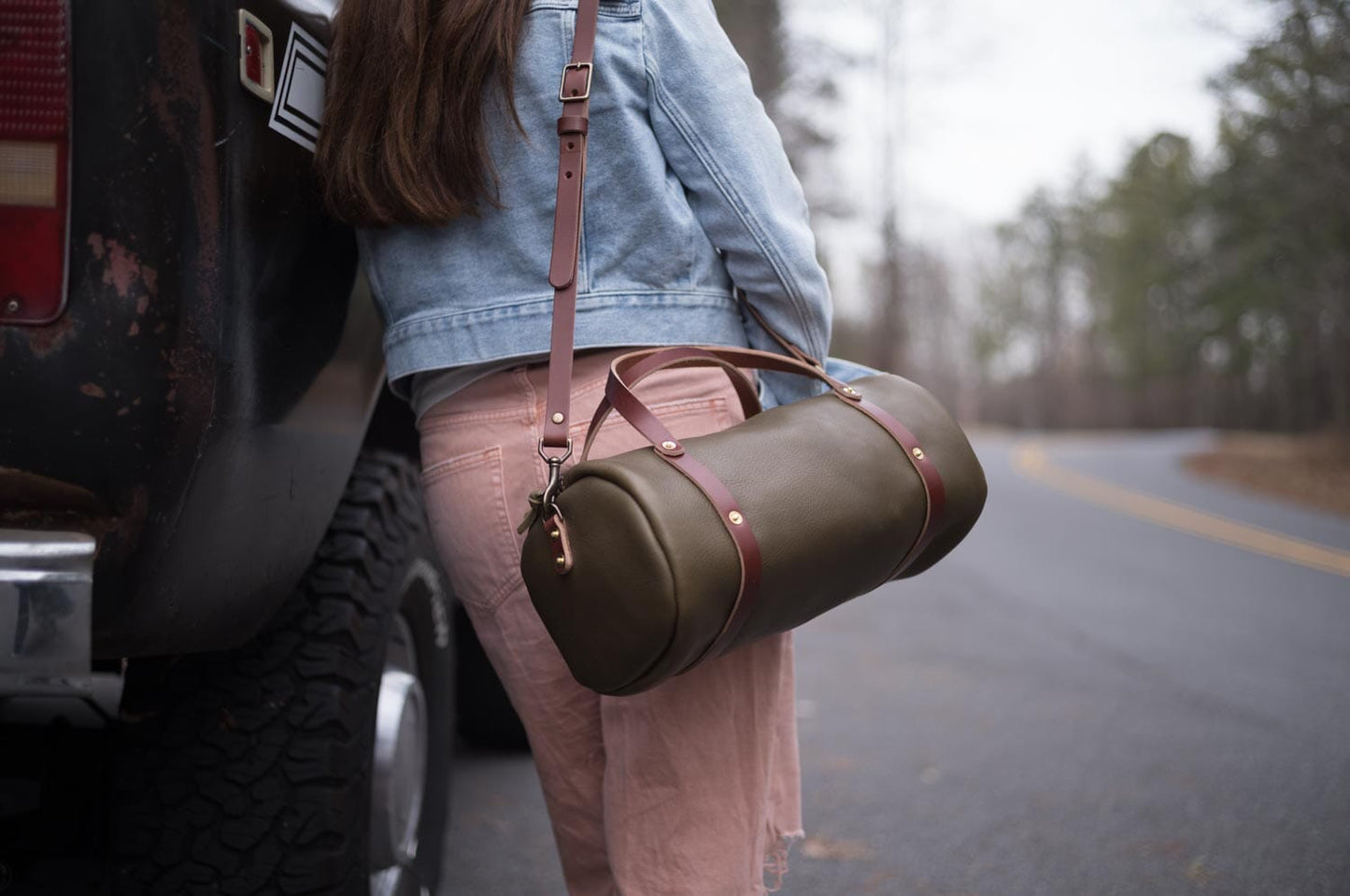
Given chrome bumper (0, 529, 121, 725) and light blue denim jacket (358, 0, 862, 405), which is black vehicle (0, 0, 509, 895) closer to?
chrome bumper (0, 529, 121, 725)

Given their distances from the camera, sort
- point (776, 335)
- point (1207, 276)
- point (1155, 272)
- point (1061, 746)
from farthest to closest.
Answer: point (1155, 272) → point (1207, 276) → point (1061, 746) → point (776, 335)

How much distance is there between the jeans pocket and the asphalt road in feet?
4.46

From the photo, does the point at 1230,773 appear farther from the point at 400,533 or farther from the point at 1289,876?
the point at 400,533

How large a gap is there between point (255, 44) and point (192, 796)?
1.03 metres

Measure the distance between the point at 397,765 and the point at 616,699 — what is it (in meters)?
0.61

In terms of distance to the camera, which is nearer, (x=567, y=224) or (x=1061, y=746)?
(x=567, y=224)

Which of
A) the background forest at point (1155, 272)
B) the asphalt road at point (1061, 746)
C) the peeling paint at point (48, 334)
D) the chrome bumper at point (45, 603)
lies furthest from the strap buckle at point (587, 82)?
the background forest at point (1155, 272)

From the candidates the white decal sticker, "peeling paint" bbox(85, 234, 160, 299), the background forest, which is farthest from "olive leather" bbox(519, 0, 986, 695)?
the background forest

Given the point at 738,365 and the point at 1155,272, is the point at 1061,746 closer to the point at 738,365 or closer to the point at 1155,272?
the point at 738,365

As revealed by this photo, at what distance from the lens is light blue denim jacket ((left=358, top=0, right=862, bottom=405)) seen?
1.44 m

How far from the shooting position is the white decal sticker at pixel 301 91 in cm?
143

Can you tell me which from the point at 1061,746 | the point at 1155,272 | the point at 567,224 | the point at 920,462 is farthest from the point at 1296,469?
the point at 1155,272

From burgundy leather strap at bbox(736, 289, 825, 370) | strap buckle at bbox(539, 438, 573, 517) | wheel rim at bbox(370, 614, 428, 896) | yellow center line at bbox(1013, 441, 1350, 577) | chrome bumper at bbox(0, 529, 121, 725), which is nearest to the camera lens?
chrome bumper at bbox(0, 529, 121, 725)

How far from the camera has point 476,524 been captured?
1.54m
